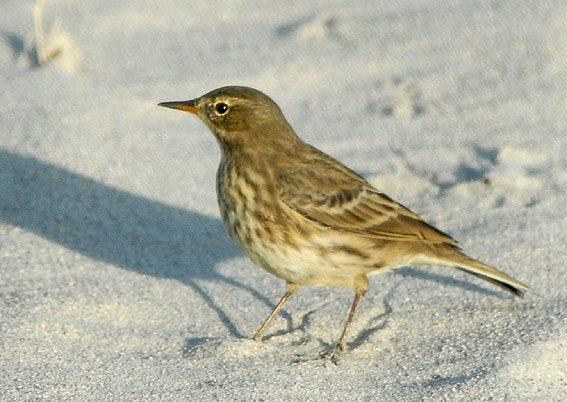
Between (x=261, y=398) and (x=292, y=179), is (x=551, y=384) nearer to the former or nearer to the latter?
(x=261, y=398)

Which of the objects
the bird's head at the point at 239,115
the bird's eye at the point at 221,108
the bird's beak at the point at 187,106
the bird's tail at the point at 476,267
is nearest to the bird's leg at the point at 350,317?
the bird's tail at the point at 476,267

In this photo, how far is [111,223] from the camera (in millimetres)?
6113

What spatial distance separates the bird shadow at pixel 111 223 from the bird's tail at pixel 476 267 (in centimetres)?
103

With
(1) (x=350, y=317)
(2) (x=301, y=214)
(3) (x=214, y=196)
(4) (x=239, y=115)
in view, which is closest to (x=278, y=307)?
(1) (x=350, y=317)

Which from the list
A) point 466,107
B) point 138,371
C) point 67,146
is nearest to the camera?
point 138,371

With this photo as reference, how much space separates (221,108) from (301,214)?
745 mm

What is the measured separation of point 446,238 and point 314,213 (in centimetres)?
71

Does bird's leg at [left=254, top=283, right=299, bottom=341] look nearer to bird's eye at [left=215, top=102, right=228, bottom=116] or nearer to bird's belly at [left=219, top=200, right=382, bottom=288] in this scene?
bird's belly at [left=219, top=200, right=382, bottom=288]

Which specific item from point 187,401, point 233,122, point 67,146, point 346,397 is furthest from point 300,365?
point 67,146

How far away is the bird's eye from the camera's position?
17.1 feet

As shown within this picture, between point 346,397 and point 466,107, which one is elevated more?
point 466,107

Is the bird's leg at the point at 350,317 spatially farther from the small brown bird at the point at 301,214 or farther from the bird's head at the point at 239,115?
the bird's head at the point at 239,115

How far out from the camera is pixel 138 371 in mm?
4457

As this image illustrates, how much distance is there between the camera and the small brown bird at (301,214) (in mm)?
4785
